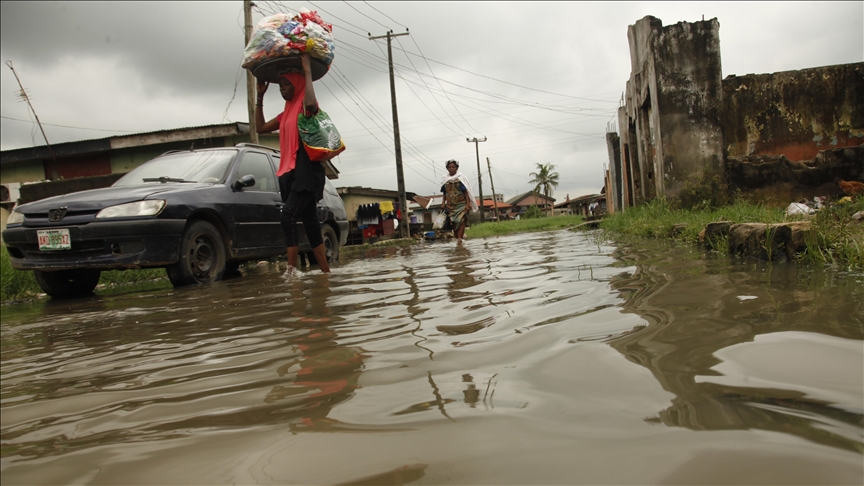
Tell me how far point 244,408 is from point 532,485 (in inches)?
28.3

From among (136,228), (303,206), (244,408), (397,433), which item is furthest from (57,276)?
(397,433)

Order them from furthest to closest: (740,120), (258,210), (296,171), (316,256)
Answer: (740,120) → (258,210) → (316,256) → (296,171)

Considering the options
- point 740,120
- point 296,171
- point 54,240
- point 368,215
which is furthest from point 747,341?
point 368,215

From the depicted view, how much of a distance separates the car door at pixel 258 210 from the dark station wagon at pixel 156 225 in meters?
0.01

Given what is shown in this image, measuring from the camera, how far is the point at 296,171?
180 inches

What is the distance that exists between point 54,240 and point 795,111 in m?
10.3

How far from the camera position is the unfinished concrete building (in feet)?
25.9

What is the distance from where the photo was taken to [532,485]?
0.82 m

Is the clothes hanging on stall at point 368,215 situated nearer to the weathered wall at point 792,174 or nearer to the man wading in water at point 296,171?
the weathered wall at point 792,174

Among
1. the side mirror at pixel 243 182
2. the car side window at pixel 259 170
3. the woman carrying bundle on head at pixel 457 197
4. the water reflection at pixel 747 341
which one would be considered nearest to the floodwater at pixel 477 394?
the water reflection at pixel 747 341

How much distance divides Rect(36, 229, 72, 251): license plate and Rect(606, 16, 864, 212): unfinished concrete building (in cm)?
764

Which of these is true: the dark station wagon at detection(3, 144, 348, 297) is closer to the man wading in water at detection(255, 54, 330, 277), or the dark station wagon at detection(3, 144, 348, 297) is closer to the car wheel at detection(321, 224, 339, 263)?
the man wading in water at detection(255, 54, 330, 277)

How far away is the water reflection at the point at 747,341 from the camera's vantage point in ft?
3.16

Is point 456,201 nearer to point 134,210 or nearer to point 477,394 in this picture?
point 134,210
